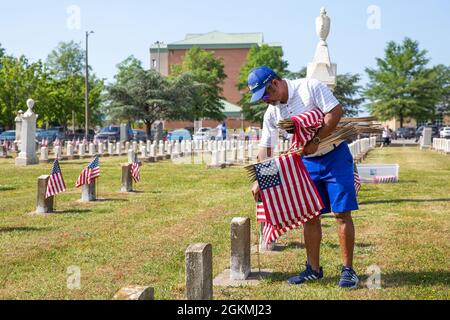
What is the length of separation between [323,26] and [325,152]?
9.03 m

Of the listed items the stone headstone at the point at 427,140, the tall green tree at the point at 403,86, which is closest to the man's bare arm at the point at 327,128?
the stone headstone at the point at 427,140

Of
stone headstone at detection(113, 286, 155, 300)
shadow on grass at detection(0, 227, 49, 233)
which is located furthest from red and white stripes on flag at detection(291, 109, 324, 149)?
shadow on grass at detection(0, 227, 49, 233)

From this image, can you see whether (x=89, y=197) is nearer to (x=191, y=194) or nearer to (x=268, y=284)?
(x=191, y=194)

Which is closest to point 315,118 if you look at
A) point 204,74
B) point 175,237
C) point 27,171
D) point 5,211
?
point 175,237

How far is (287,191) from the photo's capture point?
19.2ft

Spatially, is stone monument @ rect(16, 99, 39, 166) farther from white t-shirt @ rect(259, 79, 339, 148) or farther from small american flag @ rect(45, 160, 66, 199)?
white t-shirt @ rect(259, 79, 339, 148)

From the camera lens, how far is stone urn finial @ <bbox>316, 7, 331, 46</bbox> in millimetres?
14258

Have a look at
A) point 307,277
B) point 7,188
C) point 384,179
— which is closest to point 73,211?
point 7,188

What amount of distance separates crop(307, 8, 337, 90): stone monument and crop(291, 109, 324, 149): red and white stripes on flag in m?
8.35

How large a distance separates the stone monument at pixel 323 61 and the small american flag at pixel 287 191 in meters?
8.32

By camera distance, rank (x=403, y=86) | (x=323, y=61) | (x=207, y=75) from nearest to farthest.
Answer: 1. (x=323, y=61)
2. (x=403, y=86)
3. (x=207, y=75)

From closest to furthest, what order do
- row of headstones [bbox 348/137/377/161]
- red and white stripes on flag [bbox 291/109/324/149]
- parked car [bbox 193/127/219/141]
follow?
red and white stripes on flag [bbox 291/109/324/149], row of headstones [bbox 348/137/377/161], parked car [bbox 193/127/219/141]

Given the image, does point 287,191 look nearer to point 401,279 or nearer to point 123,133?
point 401,279

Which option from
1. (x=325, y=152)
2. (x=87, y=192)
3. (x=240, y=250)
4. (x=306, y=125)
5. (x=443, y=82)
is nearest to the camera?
(x=306, y=125)
